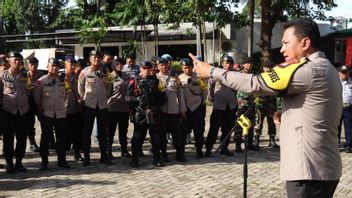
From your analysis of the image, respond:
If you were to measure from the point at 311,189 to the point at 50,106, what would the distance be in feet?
18.5

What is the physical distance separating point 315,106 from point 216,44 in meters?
20.4

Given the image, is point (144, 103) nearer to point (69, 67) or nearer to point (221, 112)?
point (69, 67)

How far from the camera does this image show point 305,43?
9.82ft

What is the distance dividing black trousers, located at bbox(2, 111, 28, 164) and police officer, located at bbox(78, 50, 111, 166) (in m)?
1.05

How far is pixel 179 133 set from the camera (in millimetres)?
8734

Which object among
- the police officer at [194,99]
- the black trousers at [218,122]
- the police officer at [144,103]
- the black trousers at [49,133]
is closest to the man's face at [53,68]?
the black trousers at [49,133]

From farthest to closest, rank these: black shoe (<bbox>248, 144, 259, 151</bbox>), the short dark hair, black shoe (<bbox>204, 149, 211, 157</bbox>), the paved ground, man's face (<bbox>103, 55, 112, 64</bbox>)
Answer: black shoe (<bbox>248, 144, 259, 151</bbox>) → man's face (<bbox>103, 55, 112, 64</bbox>) → black shoe (<bbox>204, 149, 211, 157</bbox>) → the paved ground → the short dark hair

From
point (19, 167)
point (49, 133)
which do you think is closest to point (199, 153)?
point (49, 133)

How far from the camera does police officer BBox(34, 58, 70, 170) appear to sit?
7.76 meters

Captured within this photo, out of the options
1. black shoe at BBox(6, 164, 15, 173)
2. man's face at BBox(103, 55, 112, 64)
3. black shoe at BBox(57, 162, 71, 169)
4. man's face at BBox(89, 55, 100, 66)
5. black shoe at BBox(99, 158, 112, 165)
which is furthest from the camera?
man's face at BBox(103, 55, 112, 64)

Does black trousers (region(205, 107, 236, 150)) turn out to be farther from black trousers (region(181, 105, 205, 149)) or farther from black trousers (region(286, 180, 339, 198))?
black trousers (region(286, 180, 339, 198))

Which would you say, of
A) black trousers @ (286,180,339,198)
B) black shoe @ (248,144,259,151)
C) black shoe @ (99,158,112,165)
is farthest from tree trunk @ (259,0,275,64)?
black trousers @ (286,180,339,198)

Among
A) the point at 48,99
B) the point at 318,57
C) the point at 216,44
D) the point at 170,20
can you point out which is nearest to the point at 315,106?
the point at 318,57

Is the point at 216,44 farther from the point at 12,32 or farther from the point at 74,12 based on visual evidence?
the point at 12,32
